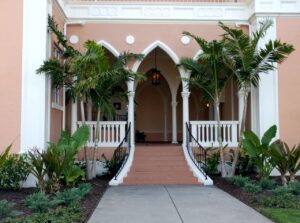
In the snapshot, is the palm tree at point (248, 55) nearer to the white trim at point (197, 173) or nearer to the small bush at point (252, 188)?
the white trim at point (197, 173)

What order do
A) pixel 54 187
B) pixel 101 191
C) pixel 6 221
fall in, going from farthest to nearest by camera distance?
pixel 101 191, pixel 54 187, pixel 6 221

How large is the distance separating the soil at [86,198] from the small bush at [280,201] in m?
3.92

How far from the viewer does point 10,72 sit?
37.5ft

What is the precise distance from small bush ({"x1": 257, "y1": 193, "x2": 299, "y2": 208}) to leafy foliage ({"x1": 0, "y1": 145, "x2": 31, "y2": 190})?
6237 mm

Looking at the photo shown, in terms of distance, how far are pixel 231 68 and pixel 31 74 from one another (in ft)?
21.3

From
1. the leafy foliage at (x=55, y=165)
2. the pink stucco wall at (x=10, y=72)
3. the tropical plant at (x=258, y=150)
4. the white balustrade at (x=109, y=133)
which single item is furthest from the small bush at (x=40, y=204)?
the white balustrade at (x=109, y=133)

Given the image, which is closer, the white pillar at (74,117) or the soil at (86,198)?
the soil at (86,198)

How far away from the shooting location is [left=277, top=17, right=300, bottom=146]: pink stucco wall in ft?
46.2

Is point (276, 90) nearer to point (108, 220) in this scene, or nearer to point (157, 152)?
point (157, 152)

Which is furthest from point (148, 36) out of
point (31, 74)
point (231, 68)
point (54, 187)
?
point (54, 187)

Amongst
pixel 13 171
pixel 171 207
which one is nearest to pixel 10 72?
pixel 13 171

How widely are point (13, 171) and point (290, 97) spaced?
996cm

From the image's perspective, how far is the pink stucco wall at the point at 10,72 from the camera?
36.9 ft

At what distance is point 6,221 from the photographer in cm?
673
